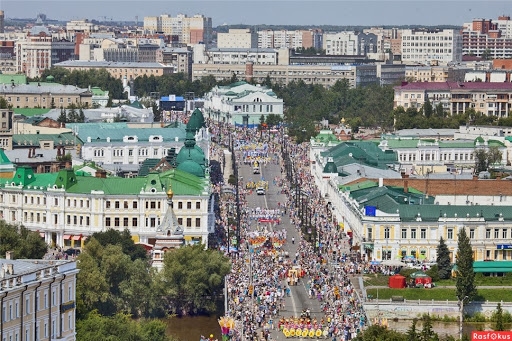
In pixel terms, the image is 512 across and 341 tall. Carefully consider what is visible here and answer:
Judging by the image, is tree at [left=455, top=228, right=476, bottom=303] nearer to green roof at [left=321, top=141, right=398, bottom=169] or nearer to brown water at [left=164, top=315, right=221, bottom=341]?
brown water at [left=164, top=315, right=221, bottom=341]

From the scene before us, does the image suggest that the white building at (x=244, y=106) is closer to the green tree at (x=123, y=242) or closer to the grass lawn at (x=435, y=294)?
the green tree at (x=123, y=242)

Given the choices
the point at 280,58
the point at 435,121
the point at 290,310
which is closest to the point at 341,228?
A: the point at 290,310

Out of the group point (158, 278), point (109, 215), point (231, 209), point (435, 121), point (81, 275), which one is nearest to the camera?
point (81, 275)

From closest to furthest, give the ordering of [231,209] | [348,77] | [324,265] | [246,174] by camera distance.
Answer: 1. [324,265]
2. [231,209]
3. [246,174]
4. [348,77]

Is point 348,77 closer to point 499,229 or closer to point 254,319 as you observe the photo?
point 499,229

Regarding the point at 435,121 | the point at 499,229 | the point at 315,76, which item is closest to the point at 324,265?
the point at 499,229

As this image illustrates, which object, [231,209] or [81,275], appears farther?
[231,209]
